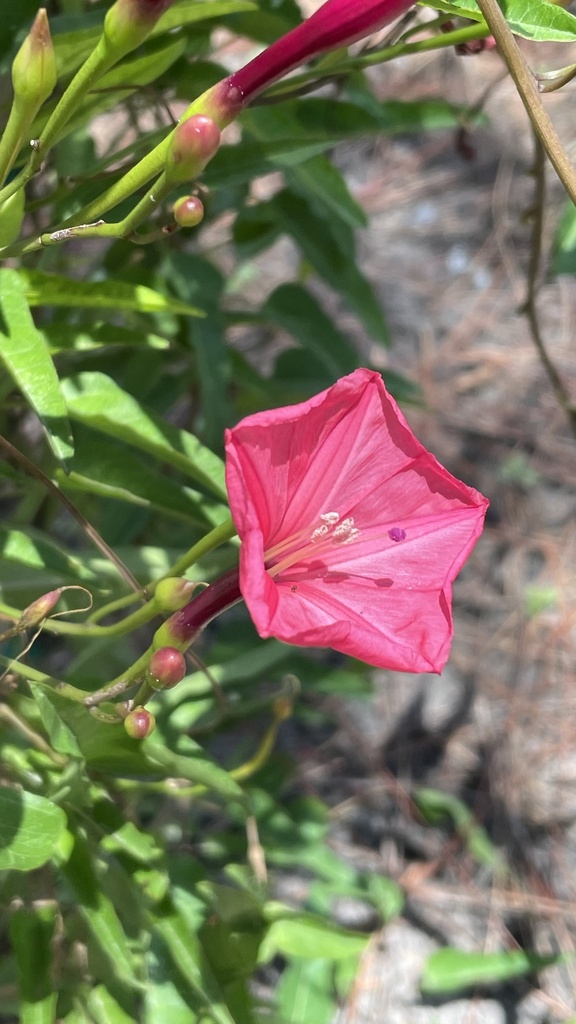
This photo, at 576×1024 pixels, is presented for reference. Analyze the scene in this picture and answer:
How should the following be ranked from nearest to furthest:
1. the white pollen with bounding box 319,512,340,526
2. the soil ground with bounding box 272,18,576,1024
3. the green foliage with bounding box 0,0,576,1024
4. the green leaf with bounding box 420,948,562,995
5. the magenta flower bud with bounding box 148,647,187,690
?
the magenta flower bud with bounding box 148,647,187,690
the green foliage with bounding box 0,0,576,1024
the white pollen with bounding box 319,512,340,526
the green leaf with bounding box 420,948,562,995
the soil ground with bounding box 272,18,576,1024

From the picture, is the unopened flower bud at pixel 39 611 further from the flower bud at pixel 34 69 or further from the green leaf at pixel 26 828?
the flower bud at pixel 34 69

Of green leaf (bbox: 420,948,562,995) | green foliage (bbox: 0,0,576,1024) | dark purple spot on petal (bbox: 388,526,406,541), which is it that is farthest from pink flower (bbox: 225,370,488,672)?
green leaf (bbox: 420,948,562,995)

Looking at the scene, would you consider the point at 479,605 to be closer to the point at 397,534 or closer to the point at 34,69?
the point at 397,534

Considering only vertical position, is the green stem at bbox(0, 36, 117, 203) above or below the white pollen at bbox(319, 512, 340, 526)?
above

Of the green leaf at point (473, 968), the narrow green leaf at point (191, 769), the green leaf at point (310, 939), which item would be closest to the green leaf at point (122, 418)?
the narrow green leaf at point (191, 769)

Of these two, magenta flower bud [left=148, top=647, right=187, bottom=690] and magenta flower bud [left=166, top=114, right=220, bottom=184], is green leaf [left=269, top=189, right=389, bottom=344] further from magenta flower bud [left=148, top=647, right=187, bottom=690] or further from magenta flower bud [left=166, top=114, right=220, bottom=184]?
magenta flower bud [left=148, top=647, right=187, bottom=690]

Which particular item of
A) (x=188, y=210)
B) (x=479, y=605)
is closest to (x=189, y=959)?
(x=188, y=210)

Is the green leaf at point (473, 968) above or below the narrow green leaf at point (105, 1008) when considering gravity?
below
